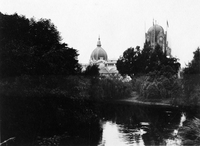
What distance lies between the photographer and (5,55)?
18.9 m

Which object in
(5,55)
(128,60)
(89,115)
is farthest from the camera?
(128,60)

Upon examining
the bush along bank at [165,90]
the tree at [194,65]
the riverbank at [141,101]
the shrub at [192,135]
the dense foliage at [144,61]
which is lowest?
the shrub at [192,135]

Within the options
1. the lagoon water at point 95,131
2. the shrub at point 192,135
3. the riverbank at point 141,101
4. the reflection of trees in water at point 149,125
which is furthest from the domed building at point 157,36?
the shrub at point 192,135

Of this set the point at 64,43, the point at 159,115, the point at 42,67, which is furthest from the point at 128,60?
the point at 42,67

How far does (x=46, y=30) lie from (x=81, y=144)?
391 inches

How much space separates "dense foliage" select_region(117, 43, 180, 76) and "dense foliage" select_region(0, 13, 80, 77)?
1296 inches

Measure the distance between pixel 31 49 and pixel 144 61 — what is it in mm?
41930

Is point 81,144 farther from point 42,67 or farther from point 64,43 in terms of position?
point 64,43

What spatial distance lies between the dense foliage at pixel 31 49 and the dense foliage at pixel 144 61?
32.9 metres

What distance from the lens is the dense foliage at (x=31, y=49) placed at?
19141mm

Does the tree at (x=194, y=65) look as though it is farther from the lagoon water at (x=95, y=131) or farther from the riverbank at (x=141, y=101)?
the lagoon water at (x=95, y=131)

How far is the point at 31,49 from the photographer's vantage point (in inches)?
796

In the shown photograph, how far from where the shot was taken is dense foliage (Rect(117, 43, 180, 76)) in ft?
186

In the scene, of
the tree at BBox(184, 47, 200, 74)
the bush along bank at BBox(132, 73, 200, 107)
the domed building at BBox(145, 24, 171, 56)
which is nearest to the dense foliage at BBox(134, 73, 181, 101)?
the bush along bank at BBox(132, 73, 200, 107)
